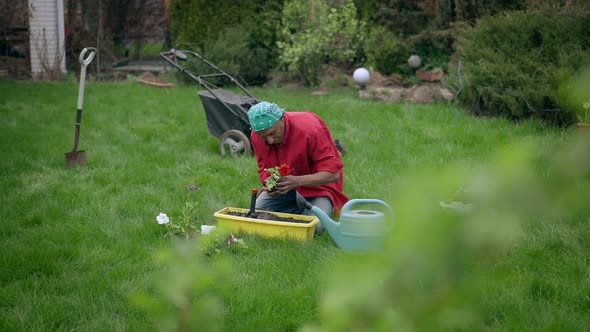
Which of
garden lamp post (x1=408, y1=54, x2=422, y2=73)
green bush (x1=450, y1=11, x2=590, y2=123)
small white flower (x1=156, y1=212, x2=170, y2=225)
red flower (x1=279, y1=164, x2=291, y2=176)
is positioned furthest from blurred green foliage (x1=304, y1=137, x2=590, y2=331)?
garden lamp post (x1=408, y1=54, x2=422, y2=73)

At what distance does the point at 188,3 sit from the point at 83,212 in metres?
7.82

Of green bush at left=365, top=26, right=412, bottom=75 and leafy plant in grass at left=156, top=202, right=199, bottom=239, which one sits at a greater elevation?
green bush at left=365, top=26, right=412, bottom=75

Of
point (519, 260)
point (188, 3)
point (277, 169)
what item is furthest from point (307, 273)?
point (188, 3)

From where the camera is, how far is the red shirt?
412cm

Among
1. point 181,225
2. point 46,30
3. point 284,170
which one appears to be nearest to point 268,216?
point 284,170

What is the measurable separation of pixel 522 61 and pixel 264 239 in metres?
4.49

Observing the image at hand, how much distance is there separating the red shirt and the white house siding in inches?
359

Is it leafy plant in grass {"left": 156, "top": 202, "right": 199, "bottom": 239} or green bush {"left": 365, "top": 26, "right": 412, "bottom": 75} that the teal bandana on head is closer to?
leafy plant in grass {"left": 156, "top": 202, "right": 199, "bottom": 239}

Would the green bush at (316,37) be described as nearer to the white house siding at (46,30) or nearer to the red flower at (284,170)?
the white house siding at (46,30)

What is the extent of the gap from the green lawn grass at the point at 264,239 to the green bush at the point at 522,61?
0.33 meters

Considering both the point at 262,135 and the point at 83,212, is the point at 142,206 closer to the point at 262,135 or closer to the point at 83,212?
the point at 83,212

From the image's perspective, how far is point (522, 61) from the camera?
701 cm

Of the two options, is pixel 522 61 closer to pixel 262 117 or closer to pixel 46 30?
pixel 262 117

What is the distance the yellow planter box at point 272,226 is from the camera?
384 centimetres
